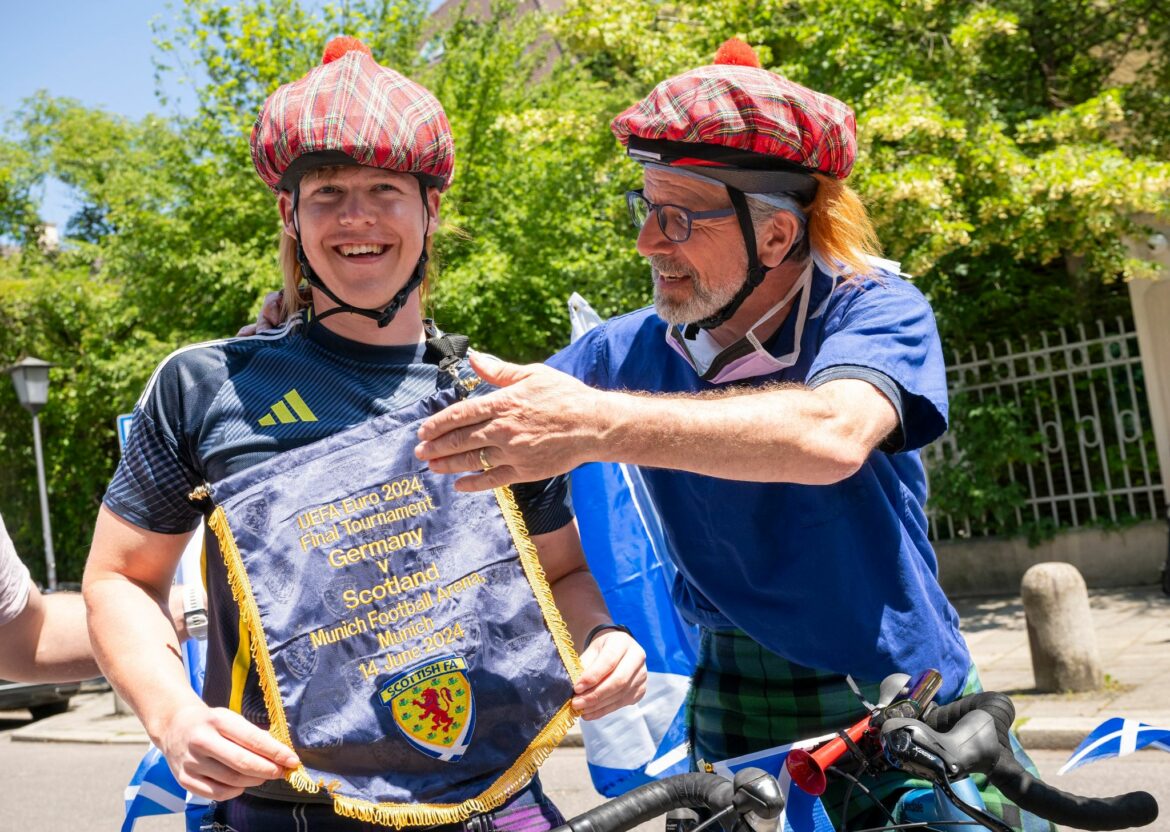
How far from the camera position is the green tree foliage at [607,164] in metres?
8.77

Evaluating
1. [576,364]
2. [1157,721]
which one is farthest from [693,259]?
[1157,721]

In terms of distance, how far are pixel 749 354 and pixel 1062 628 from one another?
5708mm

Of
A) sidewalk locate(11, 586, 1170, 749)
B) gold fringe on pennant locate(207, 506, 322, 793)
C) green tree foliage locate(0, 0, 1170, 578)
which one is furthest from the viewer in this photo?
green tree foliage locate(0, 0, 1170, 578)

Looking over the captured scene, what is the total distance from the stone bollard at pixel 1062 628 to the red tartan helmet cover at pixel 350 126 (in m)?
6.00

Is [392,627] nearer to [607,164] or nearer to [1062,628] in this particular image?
[1062,628]

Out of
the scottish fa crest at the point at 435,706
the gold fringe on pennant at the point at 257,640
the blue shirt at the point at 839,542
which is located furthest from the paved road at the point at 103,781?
the gold fringe on pennant at the point at 257,640

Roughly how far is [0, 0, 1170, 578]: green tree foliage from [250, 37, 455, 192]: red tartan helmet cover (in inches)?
251

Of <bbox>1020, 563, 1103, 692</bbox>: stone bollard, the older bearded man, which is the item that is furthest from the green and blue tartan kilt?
Result: <bbox>1020, 563, 1103, 692</bbox>: stone bollard

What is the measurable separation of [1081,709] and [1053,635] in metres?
0.48

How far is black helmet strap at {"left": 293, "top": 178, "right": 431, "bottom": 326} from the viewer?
2.12 m

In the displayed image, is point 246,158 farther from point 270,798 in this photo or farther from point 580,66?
point 270,798

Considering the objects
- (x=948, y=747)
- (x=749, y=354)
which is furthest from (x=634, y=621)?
(x=948, y=747)

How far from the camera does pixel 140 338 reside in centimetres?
1541

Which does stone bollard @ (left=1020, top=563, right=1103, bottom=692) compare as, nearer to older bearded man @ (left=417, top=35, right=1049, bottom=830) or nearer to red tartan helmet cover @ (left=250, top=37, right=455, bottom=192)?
older bearded man @ (left=417, top=35, right=1049, bottom=830)
